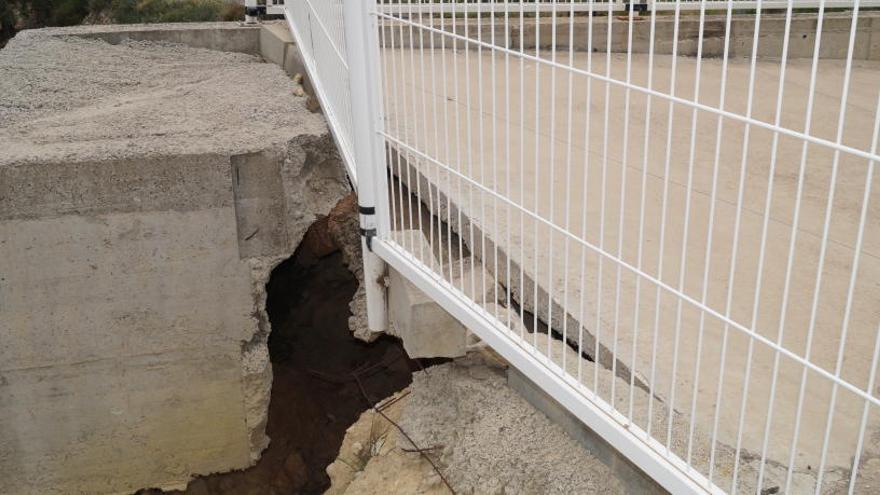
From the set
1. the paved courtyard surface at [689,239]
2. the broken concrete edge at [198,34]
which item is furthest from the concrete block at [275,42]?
the paved courtyard surface at [689,239]

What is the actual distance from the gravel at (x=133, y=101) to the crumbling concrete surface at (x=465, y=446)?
150 centimetres

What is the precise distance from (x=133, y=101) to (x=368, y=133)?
2.39 metres

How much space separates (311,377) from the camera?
5.61 meters

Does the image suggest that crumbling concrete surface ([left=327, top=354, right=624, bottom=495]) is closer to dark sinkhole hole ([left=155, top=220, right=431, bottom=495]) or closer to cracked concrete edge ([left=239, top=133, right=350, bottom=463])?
cracked concrete edge ([left=239, top=133, right=350, bottom=463])

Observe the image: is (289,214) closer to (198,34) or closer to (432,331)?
(432,331)

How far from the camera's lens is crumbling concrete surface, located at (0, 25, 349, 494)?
4.02m

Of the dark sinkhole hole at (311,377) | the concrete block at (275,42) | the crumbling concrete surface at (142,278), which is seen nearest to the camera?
the crumbling concrete surface at (142,278)

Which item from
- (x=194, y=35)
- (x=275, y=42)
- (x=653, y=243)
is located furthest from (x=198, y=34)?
(x=653, y=243)

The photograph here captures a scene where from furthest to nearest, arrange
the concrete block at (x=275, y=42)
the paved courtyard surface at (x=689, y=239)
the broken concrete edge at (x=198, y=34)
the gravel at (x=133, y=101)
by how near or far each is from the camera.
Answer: the broken concrete edge at (x=198, y=34) < the concrete block at (x=275, y=42) < the gravel at (x=133, y=101) < the paved courtyard surface at (x=689, y=239)

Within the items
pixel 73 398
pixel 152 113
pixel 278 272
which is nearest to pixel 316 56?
pixel 152 113

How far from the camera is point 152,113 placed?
15.4ft

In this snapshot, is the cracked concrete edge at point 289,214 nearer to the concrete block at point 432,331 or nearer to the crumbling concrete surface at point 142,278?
the crumbling concrete surface at point 142,278

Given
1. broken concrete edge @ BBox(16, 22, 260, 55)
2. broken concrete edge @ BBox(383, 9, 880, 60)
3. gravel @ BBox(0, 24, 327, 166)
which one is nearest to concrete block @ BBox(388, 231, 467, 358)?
gravel @ BBox(0, 24, 327, 166)

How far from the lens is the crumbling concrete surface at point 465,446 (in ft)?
8.57
